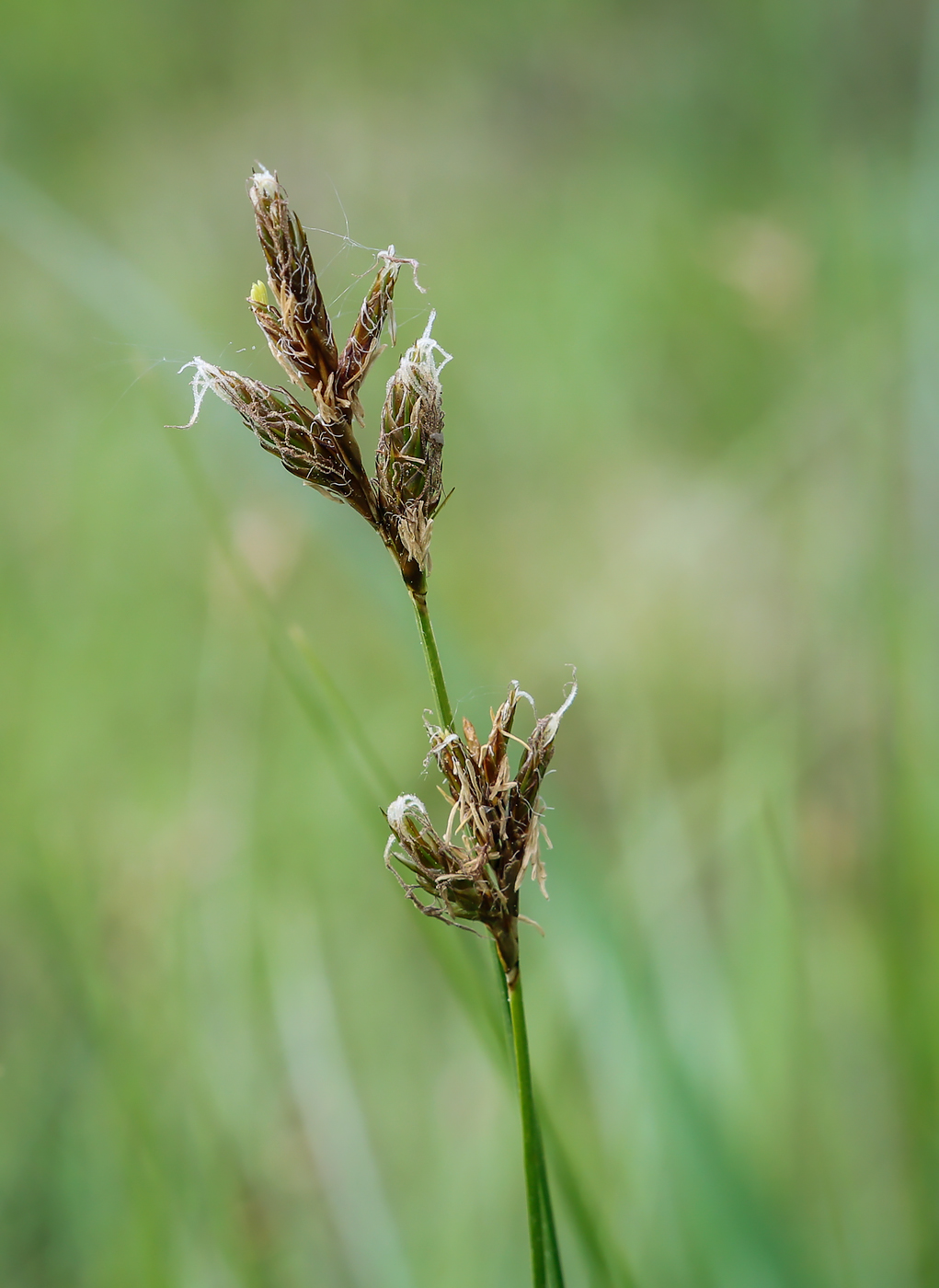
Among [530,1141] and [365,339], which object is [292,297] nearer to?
[365,339]

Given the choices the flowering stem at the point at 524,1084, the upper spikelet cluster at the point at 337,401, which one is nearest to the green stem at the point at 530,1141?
the flowering stem at the point at 524,1084

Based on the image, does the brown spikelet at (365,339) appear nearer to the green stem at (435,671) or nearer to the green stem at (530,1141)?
the green stem at (435,671)

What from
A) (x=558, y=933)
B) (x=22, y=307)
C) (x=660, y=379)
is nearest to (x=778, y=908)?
(x=558, y=933)

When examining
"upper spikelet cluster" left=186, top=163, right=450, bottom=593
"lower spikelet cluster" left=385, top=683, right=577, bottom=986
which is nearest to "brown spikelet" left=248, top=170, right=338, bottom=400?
"upper spikelet cluster" left=186, top=163, right=450, bottom=593

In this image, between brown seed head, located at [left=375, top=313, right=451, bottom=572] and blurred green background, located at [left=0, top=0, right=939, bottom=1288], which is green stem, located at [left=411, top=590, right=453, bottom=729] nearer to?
brown seed head, located at [left=375, top=313, right=451, bottom=572]

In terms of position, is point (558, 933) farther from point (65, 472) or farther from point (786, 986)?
point (65, 472)

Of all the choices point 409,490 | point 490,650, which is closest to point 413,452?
point 409,490

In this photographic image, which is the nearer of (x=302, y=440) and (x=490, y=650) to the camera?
(x=302, y=440)
